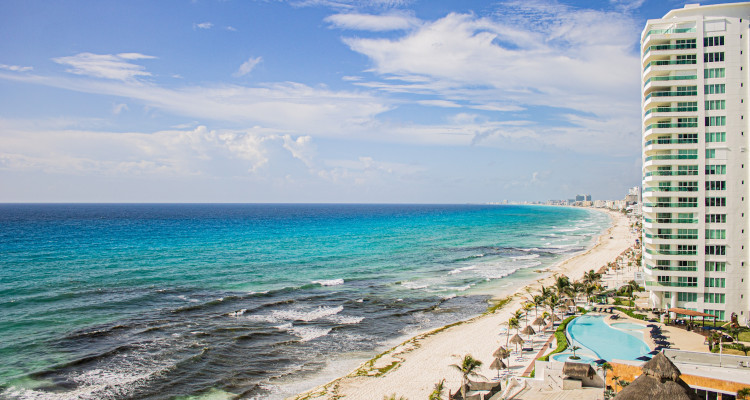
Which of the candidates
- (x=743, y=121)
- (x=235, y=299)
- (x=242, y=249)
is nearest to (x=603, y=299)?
(x=743, y=121)

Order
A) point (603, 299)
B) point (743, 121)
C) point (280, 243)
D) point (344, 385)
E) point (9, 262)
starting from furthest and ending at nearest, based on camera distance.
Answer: point (280, 243) → point (9, 262) → point (603, 299) → point (743, 121) → point (344, 385)

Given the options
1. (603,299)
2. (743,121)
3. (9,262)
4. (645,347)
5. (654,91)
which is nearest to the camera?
(645,347)

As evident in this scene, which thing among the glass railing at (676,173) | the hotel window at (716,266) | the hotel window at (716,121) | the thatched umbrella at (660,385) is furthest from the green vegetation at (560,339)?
the hotel window at (716,121)

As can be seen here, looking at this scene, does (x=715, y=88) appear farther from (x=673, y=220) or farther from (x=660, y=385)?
(x=660, y=385)

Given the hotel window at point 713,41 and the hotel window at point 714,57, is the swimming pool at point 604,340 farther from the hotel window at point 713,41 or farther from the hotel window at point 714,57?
the hotel window at point 713,41

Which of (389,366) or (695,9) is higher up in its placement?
(695,9)

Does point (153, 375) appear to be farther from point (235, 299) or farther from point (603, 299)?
point (603, 299)

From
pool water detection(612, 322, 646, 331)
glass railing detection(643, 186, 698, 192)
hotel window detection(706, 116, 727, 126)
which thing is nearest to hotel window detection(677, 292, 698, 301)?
pool water detection(612, 322, 646, 331)
